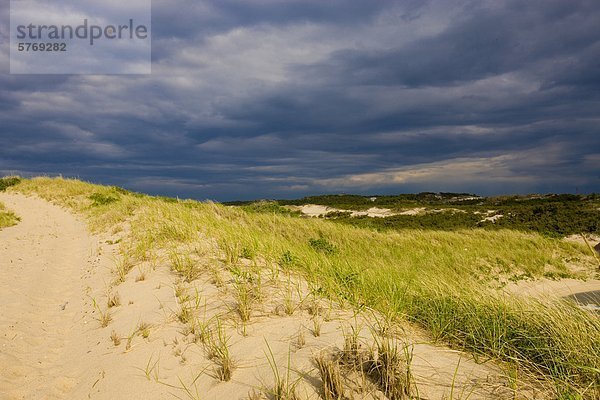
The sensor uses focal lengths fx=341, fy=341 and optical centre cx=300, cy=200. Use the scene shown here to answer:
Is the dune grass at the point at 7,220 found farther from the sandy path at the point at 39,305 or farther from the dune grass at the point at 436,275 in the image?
the dune grass at the point at 436,275

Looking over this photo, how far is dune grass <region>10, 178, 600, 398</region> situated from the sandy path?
1.50 metres

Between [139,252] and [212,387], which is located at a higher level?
[139,252]

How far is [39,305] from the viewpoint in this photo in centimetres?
686

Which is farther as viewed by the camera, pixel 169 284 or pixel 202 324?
pixel 169 284

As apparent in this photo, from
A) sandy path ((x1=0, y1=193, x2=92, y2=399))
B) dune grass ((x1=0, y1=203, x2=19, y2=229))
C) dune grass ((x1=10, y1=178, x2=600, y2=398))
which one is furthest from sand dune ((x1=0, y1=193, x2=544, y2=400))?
dune grass ((x1=0, y1=203, x2=19, y2=229))

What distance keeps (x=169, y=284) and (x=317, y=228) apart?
440 inches

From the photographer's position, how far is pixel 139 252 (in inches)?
320

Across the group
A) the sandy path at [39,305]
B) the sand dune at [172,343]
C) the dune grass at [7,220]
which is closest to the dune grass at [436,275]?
the sand dune at [172,343]

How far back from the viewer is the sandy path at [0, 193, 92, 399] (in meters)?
4.32

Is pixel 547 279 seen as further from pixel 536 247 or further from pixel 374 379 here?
pixel 374 379

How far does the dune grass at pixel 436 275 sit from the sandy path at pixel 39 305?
4.91ft

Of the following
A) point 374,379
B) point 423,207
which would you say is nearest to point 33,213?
point 374,379

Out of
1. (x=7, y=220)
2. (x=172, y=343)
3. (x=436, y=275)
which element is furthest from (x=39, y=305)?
(x=7, y=220)

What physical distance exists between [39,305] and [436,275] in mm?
9413
